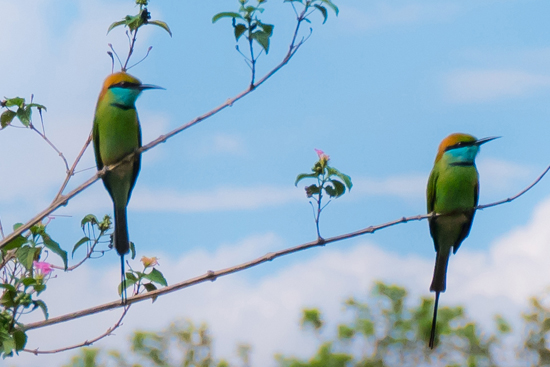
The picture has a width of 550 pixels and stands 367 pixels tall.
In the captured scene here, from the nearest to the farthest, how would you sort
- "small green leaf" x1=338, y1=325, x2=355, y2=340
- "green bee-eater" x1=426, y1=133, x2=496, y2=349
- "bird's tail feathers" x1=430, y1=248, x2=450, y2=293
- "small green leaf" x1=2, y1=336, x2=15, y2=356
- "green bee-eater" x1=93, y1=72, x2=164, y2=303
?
"small green leaf" x1=2, y1=336, x2=15, y2=356 → "bird's tail feathers" x1=430, y1=248, x2=450, y2=293 → "green bee-eater" x1=93, y1=72, x2=164, y2=303 → "green bee-eater" x1=426, y1=133, x2=496, y2=349 → "small green leaf" x1=338, y1=325, x2=355, y2=340

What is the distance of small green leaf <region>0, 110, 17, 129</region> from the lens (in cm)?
237

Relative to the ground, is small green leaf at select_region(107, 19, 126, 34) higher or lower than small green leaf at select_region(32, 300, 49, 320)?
higher

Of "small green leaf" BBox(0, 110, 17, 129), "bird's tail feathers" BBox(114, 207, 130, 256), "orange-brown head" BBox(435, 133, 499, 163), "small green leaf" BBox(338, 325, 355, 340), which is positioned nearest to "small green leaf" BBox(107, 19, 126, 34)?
"small green leaf" BBox(0, 110, 17, 129)

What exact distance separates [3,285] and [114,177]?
120cm

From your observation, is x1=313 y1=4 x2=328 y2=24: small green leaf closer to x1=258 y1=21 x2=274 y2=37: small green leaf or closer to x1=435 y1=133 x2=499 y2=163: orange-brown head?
x1=258 y1=21 x2=274 y2=37: small green leaf

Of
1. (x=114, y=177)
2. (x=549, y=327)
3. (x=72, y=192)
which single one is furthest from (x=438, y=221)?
(x=549, y=327)

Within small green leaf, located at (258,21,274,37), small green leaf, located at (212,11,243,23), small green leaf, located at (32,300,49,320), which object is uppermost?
small green leaf, located at (212,11,243,23)

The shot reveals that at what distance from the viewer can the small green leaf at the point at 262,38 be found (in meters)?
1.96

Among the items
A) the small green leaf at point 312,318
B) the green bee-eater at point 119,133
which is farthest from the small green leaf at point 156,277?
the small green leaf at point 312,318

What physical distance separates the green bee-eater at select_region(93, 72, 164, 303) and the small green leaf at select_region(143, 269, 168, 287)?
870 millimetres

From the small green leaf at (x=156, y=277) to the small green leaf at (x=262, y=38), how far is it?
2.41 ft

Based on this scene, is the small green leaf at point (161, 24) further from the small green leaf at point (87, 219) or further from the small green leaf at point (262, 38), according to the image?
the small green leaf at point (87, 219)

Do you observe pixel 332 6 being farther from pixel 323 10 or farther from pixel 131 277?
pixel 131 277

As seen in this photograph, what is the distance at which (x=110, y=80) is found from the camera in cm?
310
